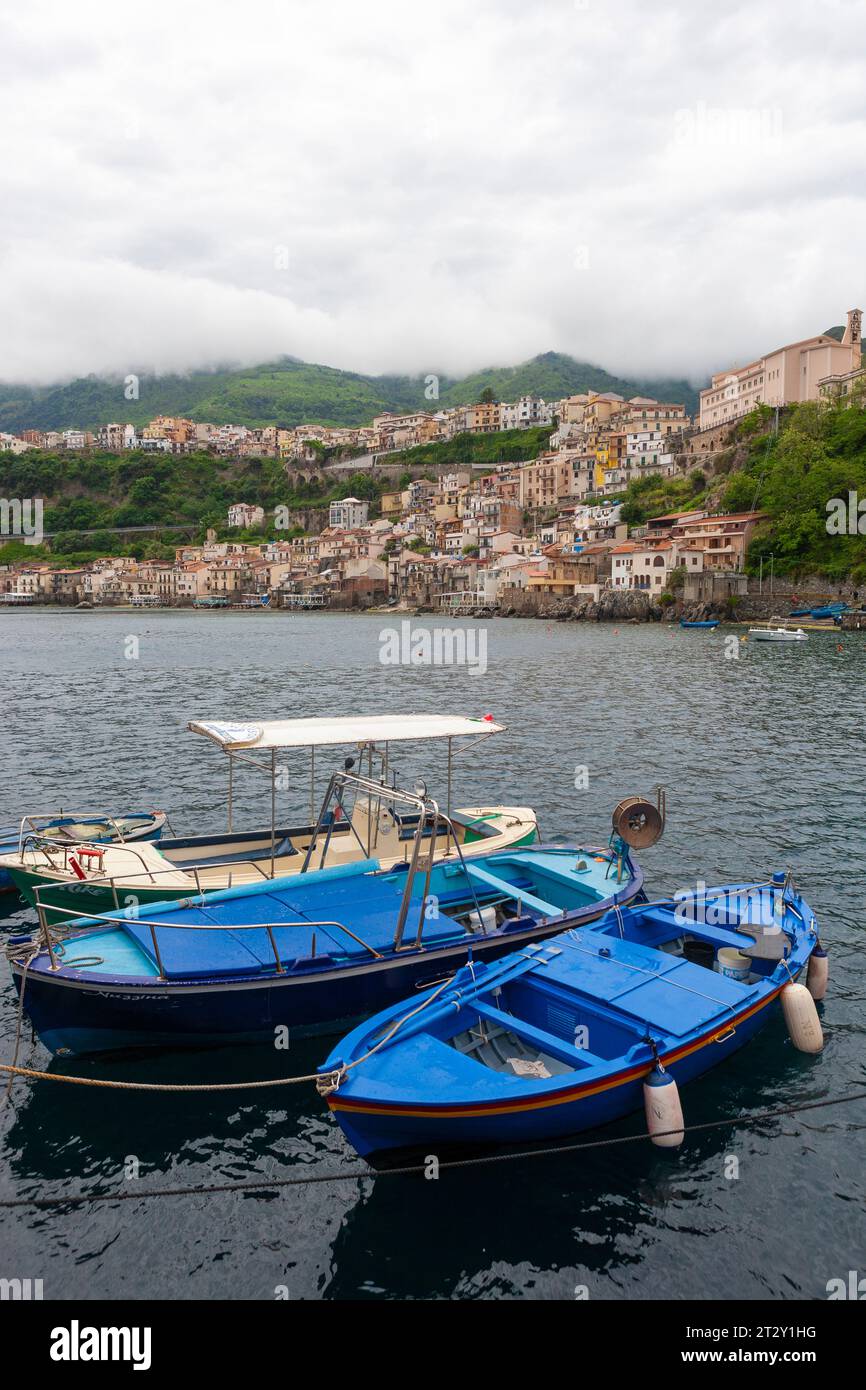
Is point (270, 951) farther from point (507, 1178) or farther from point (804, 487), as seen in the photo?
point (804, 487)

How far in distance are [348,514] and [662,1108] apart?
17634 centimetres

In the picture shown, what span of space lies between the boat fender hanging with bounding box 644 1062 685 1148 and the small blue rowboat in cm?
1026

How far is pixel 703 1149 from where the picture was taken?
30.8 ft

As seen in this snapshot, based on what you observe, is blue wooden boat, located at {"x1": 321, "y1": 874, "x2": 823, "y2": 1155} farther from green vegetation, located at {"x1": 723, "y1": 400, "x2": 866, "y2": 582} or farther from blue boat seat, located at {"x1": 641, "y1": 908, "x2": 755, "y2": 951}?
green vegetation, located at {"x1": 723, "y1": 400, "x2": 866, "y2": 582}

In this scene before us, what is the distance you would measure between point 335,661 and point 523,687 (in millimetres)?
21614

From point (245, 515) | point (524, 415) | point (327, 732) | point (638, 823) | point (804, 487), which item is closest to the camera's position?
point (327, 732)

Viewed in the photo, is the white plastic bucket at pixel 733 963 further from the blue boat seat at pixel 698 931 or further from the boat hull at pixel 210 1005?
the boat hull at pixel 210 1005

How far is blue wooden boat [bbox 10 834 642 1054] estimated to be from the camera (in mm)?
10102

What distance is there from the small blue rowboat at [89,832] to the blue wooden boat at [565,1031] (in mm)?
8113

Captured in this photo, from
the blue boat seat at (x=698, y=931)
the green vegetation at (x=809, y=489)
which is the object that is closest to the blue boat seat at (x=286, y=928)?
the blue boat seat at (x=698, y=931)

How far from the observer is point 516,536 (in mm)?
139750

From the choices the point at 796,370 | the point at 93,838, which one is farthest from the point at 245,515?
the point at 93,838
